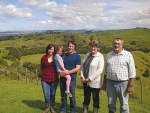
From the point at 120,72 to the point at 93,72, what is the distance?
1113mm

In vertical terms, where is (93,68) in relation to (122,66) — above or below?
below

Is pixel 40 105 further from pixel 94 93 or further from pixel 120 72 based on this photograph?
pixel 120 72

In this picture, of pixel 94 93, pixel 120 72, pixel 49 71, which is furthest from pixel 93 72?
pixel 49 71

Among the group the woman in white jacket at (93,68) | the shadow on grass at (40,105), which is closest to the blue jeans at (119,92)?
the woman in white jacket at (93,68)

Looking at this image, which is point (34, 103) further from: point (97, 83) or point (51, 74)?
point (97, 83)

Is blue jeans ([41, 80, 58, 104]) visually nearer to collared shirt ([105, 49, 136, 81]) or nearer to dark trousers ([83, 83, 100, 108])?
dark trousers ([83, 83, 100, 108])

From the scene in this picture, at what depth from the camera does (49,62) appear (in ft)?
22.3

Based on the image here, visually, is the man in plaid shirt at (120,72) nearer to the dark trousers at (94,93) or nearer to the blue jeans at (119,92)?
the blue jeans at (119,92)

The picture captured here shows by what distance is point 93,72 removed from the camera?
246 inches

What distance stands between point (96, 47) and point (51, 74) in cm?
234

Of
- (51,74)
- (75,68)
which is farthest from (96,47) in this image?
(51,74)

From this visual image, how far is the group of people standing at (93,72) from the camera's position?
5629mm

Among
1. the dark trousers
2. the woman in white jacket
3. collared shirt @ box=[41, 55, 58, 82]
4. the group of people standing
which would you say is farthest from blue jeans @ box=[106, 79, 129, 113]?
A: collared shirt @ box=[41, 55, 58, 82]

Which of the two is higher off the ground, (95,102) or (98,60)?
(98,60)
